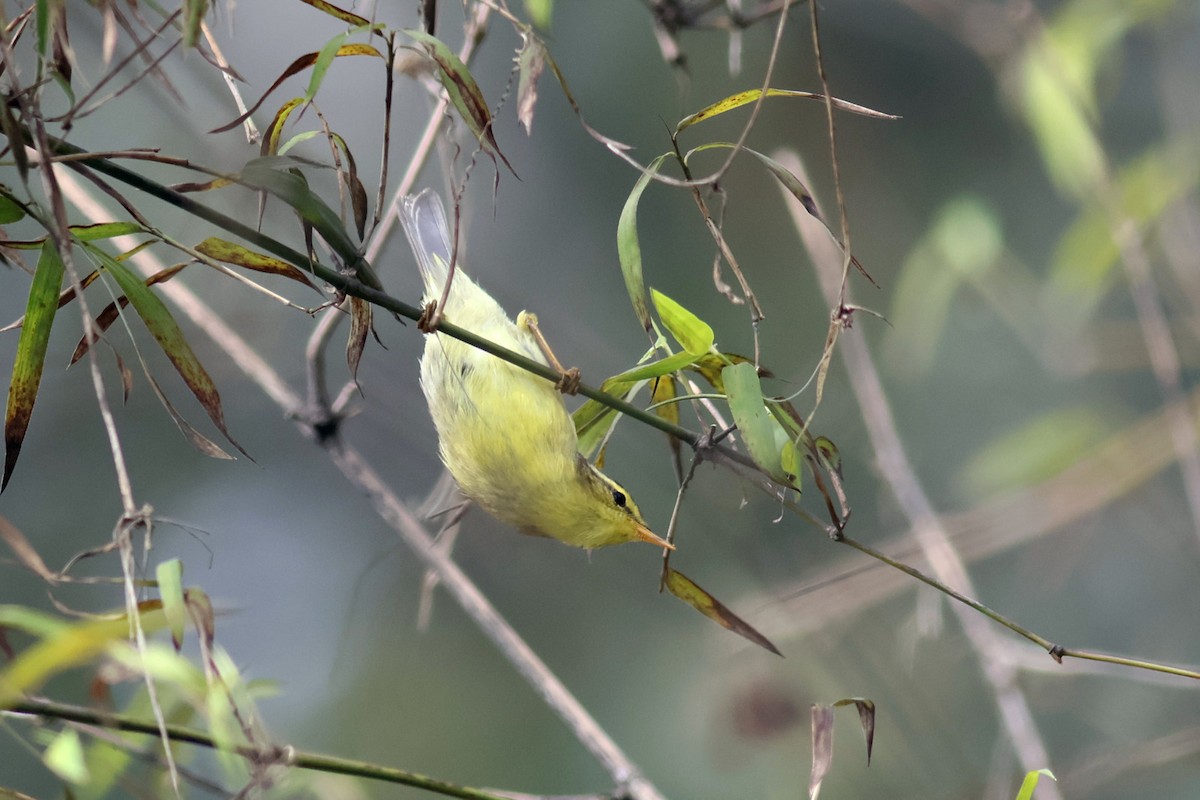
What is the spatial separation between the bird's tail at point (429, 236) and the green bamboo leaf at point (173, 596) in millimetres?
1130

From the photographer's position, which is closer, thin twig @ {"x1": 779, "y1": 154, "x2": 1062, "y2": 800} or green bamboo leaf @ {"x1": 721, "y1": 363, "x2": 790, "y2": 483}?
green bamboo leaf @ {"x1": 721, "y1": 363, "x2": 790, "y2": 483}

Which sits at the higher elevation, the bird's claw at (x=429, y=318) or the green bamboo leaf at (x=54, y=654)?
the bird's claw at (x=429, y=318)

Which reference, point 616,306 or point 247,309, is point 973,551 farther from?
point 616,306

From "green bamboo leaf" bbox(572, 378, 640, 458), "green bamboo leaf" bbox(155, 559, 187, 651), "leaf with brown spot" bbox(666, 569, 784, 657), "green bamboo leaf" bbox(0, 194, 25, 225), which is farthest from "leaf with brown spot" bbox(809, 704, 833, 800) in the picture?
"green bamboo leaf" bbox(0, 194, 25, 225)

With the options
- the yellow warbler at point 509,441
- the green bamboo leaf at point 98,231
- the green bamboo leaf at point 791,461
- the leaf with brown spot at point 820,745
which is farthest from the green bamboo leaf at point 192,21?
the yellow warbler at point 509,441

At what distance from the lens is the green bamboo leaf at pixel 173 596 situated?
2.67ft

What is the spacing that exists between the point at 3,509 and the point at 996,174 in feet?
A: 12.0

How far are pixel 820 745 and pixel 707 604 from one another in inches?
8.3

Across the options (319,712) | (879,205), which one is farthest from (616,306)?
(319,712)

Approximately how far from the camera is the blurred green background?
2.60 meters

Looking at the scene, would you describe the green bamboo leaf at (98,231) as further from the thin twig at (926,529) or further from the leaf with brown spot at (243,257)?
the thin twig at (926,529)

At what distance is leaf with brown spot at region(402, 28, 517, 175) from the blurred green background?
4.77 ft

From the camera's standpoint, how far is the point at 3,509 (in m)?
3.78

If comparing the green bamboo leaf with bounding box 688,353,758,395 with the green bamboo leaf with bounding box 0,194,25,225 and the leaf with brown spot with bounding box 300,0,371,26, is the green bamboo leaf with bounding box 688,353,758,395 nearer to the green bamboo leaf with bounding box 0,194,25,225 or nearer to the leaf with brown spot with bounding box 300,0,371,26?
the leaf with brown spot with bounding box 300,0,371,26
